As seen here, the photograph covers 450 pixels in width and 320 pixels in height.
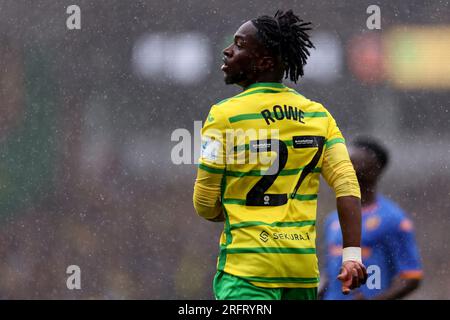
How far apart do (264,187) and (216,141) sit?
219mm

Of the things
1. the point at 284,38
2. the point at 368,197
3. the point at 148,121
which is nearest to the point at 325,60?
the point at 148,121

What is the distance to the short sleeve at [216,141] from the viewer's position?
3.46 metres

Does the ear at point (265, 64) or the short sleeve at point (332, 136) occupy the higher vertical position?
the ear at point (265, 64)

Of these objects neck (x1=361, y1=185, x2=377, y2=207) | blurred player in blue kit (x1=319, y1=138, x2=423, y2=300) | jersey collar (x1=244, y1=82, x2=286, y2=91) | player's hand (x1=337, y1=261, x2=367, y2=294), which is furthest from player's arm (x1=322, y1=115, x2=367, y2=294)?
neck (x1=361, y1=185, x2=377, y2=207)

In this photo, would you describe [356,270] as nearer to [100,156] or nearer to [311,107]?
[311,107]

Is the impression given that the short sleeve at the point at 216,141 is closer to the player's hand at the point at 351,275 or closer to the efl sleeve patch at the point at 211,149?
the efl sleeve patch at the point at 211,149

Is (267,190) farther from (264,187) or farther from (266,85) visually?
(266,85)

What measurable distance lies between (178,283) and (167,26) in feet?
5.58

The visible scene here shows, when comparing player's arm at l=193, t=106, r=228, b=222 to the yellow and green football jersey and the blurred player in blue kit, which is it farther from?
the blurred player in blue kit

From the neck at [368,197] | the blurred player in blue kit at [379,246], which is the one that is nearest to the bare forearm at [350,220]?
the blurred player in blue kit at [379,246]

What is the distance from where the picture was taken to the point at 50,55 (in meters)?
7.04

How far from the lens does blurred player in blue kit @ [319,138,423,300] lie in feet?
15.6
